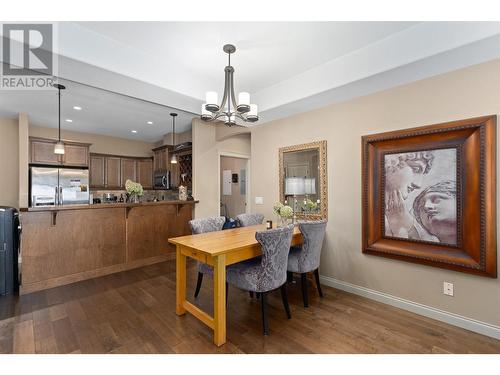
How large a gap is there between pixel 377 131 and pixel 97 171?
6.21m

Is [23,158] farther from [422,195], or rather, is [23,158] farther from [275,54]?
[422,195]

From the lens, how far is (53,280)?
124 inches

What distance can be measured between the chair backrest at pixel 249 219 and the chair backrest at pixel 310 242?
1.04 metres

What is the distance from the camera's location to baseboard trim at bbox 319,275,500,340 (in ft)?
6.81

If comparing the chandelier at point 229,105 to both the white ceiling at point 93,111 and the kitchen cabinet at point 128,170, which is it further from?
the kitchen cabinet at point 128,170

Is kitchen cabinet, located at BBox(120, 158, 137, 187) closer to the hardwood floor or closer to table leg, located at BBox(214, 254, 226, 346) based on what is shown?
the hardwood floor

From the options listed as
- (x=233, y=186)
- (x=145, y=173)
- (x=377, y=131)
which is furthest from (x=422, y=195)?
(x=145, y=173)

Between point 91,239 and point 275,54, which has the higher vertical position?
point 275,54

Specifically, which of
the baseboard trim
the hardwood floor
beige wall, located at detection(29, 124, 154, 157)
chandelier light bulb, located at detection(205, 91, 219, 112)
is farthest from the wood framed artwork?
beige wall, located at detection(29, 124, 154, 157)

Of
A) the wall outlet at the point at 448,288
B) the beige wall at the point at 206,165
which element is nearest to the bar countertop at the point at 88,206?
the beige wall at the point at 206,165

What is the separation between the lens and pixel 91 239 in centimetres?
347

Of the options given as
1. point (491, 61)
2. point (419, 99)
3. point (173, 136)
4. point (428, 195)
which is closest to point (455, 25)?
point (491, 61)
